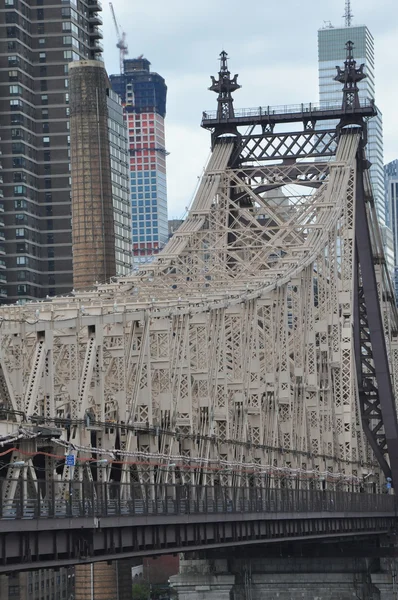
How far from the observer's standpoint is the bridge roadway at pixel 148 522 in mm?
56062

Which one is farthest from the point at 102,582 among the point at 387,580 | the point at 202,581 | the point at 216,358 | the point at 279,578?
the point at 216,358

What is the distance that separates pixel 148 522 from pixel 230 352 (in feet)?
112

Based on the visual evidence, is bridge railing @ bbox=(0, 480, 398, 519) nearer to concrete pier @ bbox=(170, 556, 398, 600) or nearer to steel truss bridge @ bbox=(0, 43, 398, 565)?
steel truss bridge @ bbox=(0, 43, 398, 565)

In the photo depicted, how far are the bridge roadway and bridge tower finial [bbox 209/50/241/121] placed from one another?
45.6 metres

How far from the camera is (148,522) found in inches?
2574

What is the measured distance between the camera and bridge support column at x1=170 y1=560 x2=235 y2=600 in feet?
410

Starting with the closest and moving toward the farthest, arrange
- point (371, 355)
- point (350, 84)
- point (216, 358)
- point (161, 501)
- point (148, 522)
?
point (148, 522) → point (161, 501) → point (216, 358) → point (371, 355) → point (350, 84)

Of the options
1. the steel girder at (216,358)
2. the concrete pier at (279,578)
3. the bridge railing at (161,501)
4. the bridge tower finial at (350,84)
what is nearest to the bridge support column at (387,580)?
the concrete pier at (279,578)

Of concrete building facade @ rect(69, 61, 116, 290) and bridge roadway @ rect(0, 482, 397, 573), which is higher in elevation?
concrete building facade @ rect(69, 61, 116, 290)

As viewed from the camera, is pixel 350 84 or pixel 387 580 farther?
pixel 350 84

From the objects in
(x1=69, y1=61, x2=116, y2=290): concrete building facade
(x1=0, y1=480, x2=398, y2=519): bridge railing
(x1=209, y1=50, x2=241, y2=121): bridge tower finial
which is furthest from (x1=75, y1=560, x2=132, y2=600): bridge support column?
(x1=0, y1=480, x2=398, y2=519): bridge railing

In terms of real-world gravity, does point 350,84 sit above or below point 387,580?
above

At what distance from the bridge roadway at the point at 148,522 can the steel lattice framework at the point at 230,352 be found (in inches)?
52.5

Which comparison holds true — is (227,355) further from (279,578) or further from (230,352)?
(279,578)
